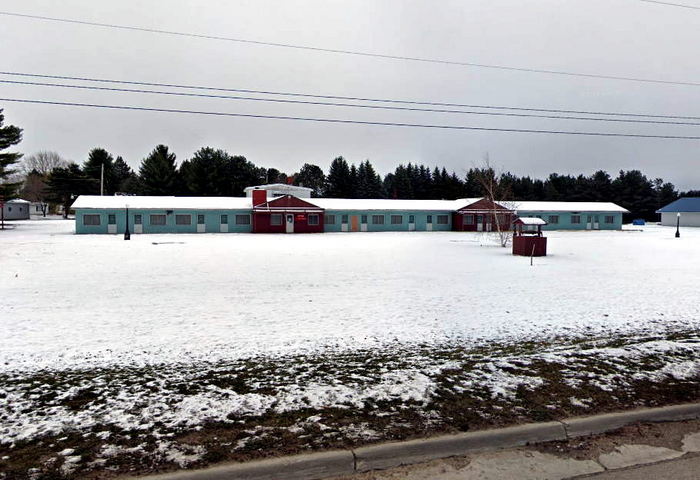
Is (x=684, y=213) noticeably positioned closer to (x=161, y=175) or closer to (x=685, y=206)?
(x=685, y=206)

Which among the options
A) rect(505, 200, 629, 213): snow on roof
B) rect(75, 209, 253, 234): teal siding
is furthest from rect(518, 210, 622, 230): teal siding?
rect(75, 209, 253, 234): teal siding

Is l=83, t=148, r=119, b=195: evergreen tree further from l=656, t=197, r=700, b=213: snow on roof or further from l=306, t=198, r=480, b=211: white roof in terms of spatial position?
l=656, t=197, r=700, b=213: snow on roof

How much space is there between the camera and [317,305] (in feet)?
35.6

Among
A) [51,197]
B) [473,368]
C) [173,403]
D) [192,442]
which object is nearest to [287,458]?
[192,442]

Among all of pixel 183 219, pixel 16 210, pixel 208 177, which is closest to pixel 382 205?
pixel 183 219

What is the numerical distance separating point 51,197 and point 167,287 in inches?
3162

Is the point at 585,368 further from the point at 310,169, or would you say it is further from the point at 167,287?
the point at 310,169

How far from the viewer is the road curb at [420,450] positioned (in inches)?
152

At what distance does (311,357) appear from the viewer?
690 centimetres

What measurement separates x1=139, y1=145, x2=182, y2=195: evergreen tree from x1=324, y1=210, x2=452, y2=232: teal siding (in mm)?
39004

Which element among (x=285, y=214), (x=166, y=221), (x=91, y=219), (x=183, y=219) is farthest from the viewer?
(x=285, y=214)

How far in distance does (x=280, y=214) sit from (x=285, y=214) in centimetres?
52

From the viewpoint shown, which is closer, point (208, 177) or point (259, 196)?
point (259, 196)

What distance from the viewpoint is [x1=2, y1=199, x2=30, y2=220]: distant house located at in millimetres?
69750
